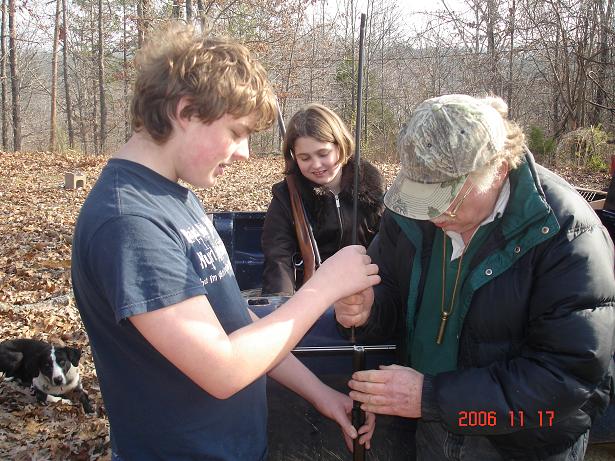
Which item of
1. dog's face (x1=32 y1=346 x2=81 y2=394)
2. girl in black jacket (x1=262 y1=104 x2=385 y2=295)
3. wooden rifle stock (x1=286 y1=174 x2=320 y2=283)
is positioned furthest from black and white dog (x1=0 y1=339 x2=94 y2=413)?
wooden rifle stock (x1=286 y1=174 x2=320 y2=283)

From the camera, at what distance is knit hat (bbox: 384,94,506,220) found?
151cm

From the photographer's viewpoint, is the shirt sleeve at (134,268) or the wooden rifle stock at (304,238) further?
the wooden rifle stock at (304,238)

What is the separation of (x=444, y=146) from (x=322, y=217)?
2.10m

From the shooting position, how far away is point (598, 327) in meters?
1.50

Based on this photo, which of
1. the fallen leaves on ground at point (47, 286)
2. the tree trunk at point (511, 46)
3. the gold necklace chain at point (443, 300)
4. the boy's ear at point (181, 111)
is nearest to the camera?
the boy's ear at point (181, 111)

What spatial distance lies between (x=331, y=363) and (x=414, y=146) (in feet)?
3.62

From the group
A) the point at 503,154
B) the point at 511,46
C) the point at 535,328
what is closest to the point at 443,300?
the point at 535,328

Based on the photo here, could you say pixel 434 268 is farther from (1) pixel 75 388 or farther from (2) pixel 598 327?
(1) pixel 75 388

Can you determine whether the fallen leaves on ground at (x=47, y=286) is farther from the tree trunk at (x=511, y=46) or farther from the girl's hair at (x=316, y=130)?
the tree trunk at (x=511, y=46)

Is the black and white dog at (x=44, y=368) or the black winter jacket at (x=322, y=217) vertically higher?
the black winter jacket at (x=322, y=217)

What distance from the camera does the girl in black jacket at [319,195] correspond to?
3.47 meters

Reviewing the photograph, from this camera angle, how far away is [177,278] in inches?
46.6
